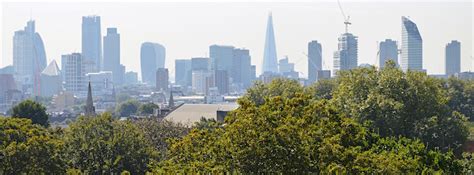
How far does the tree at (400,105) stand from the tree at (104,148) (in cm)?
1132

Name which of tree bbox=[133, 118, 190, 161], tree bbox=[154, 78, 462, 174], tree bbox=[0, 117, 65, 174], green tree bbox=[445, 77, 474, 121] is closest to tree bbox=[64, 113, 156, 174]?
tree bbox=[0, 117, 65, 174]

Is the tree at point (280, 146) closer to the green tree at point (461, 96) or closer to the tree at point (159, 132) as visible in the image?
the tree at point (159, 132)

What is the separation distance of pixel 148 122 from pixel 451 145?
48.0 feet

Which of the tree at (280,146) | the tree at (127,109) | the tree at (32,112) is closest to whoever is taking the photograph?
the tree at (280,146)

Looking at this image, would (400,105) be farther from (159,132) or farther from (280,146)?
(280,146)

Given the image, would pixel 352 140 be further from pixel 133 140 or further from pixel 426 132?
pixel 426 132

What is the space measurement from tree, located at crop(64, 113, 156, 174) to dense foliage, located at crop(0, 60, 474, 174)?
3 centimetres

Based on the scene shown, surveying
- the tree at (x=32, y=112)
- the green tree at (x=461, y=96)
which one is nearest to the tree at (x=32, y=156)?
the tree at (x=32, y=112)

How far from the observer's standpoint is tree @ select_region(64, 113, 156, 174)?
33812 mm

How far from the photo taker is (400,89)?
1825 inches

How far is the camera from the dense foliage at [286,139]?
69.4ft

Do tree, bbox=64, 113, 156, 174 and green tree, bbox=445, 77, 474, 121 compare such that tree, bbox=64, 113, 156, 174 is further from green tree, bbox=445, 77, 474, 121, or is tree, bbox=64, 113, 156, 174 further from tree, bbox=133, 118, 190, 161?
green tree, bbox=445, 77, 474, 121

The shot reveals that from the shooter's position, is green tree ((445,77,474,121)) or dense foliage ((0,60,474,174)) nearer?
dense foliage ((0,60,474,174))

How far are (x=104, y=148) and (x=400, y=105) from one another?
1498 centimetres
